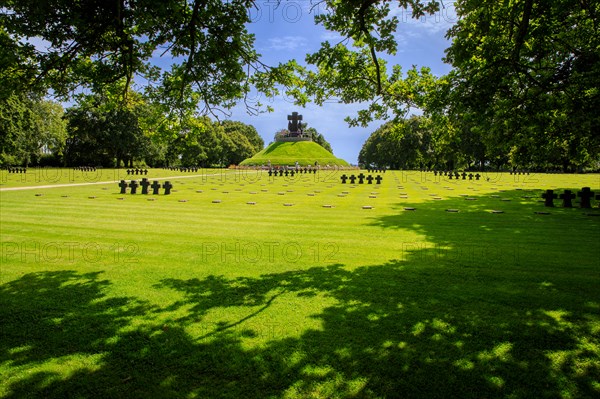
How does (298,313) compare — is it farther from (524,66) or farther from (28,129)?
(28,129)

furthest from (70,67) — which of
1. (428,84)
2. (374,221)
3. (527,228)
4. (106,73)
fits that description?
(527,228)

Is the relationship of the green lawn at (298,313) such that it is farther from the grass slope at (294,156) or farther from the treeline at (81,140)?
the grass slope at (294,156)

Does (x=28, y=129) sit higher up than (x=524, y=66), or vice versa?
(x=28, y=129)

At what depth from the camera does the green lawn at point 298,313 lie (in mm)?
3656

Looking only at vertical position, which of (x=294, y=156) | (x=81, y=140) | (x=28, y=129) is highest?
(x=81, y=140)

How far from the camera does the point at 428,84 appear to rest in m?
9.77

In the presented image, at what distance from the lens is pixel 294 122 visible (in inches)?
4422

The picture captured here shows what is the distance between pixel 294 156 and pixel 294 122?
22559 millimetres

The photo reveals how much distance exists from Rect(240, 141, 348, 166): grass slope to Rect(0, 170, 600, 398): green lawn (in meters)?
79.0

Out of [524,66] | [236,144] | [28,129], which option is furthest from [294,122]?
[524,66]

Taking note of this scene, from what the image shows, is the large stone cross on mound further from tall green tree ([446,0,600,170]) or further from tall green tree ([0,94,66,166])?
tall green tree ([446,0,600,170])

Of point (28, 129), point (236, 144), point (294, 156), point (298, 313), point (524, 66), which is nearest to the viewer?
point (298, 313)

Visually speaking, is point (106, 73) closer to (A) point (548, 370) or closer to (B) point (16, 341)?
(B) point (16, 341)

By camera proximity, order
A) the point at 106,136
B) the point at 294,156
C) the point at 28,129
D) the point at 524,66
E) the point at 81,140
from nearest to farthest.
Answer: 1. the point at 524,66
2. the point at 28,129
3. the point at 106,136
4. the point at 81,140
5. the point at 294,156
